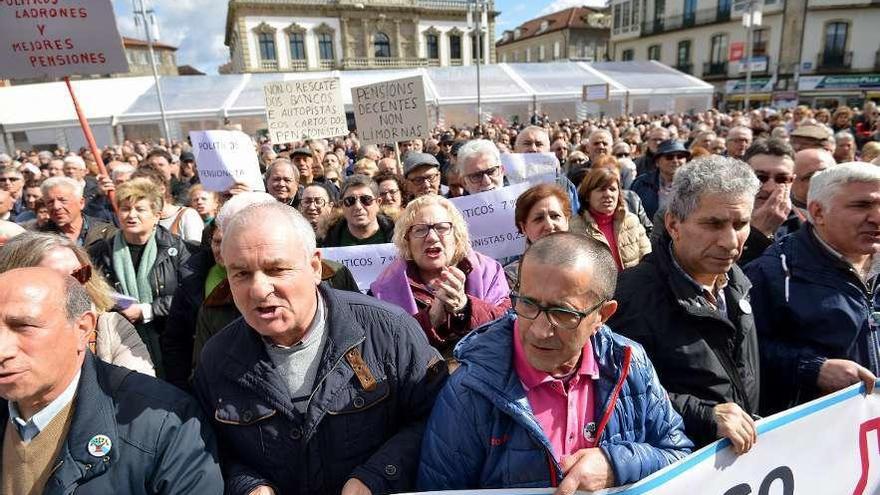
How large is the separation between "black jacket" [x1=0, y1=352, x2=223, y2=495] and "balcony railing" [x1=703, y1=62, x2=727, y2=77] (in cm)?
4418

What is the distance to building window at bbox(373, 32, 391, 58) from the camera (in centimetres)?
4512

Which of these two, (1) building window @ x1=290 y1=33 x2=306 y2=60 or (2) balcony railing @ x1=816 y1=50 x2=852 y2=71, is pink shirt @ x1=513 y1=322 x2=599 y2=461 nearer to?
(2) balcony railing @ x1=816 y1=50 x2=852 y2=71

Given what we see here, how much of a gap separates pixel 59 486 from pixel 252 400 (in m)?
0.51

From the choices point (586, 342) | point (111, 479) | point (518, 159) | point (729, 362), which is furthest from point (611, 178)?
point (111, 479)

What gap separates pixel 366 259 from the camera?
3328 mm

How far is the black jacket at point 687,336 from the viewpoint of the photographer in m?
1.75

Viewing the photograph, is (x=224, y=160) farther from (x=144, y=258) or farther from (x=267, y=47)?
(x=267, y=47)

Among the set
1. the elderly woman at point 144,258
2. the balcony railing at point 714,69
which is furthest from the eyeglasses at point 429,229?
the balcony railing at point 714,69

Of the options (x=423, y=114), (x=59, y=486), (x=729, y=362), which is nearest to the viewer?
(x=59, y=486)

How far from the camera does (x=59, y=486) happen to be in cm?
134

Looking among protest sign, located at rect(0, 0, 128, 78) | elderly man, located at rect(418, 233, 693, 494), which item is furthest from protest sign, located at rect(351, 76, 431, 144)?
elderly man, located at rect(418, 233, 693, 494)

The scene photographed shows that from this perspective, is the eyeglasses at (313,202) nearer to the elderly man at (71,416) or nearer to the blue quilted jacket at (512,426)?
the elderly man at (71,416)

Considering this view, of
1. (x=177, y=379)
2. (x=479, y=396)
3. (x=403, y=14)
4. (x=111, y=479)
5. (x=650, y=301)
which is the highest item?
(x=403, y=14)

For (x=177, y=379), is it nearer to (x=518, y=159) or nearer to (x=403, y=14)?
(x=518, y=159)
